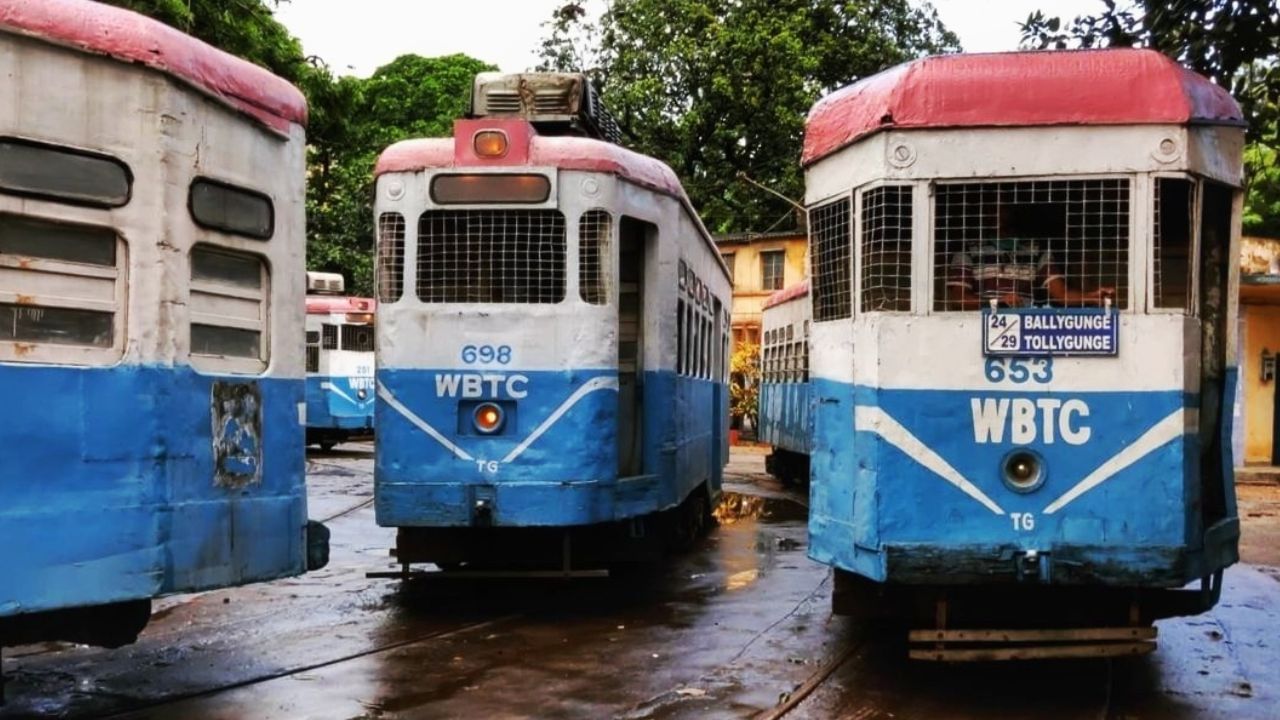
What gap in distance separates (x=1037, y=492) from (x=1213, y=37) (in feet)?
12.8

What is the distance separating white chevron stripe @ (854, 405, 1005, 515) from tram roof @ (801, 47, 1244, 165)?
1469mm

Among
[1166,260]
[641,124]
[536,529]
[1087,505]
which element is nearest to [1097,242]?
[1166,260]

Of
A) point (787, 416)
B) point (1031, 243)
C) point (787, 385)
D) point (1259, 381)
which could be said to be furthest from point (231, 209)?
point (1259, 381)

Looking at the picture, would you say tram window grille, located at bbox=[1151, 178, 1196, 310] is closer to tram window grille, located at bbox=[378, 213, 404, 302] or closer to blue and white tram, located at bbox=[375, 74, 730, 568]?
blue and white tram, located at bbox=[375, 74, 730, 568]

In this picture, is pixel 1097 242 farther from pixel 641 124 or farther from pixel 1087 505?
pixel 641 124

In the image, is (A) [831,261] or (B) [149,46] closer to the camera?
(B) [149,46]

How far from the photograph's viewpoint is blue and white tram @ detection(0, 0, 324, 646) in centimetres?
499

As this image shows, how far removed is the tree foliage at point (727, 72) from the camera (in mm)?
34531

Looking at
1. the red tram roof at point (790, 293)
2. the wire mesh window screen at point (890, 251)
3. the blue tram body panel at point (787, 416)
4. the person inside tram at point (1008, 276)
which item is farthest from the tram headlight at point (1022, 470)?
the red tram roof at point (790, 293)

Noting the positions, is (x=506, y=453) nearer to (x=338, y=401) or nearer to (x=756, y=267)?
(x=338, y=401)

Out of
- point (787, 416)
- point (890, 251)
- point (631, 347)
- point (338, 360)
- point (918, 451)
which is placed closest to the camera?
point (918, 451)

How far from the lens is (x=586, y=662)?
306 inches

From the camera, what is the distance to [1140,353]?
655cm

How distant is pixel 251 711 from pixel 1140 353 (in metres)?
4.67
